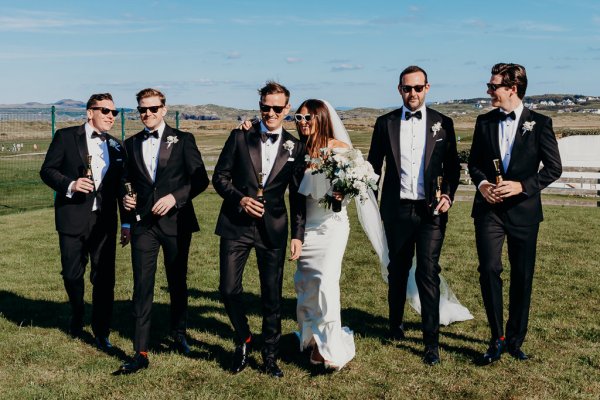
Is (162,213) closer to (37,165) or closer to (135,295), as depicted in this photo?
(135,295)

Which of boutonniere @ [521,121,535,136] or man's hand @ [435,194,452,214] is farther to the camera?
man's hand @ [435,194,452,214]

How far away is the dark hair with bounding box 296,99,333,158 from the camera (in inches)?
247

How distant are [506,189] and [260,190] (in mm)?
2405

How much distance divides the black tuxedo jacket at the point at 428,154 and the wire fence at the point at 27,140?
13.3 metres

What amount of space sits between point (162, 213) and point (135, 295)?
34.8 inches

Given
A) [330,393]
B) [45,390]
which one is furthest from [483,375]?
[45,390]

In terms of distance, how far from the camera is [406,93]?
257 inches

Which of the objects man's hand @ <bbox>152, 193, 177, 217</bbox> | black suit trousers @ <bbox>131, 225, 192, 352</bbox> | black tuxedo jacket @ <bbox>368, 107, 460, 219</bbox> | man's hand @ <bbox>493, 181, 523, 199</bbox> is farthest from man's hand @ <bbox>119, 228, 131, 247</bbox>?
man's hand @ <bbox>493, 181, 523, 199</bbox>

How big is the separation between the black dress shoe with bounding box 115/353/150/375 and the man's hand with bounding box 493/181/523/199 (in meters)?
3.86

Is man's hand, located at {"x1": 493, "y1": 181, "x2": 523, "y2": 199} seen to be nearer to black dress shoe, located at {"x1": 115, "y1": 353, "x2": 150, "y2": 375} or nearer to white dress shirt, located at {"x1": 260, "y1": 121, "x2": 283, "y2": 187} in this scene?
white dress shirt, located at {"x1": 260, "y1": 121, "x2": 283, "y2": 187}

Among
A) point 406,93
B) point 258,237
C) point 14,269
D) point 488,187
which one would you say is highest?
point 406,93

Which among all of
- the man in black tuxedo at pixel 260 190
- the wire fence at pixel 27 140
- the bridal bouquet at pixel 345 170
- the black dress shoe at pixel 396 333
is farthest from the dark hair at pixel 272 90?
the wire fence at pixel 27 140

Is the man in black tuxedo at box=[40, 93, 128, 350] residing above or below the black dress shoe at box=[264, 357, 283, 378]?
above

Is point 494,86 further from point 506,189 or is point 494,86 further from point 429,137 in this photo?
point 506,189
